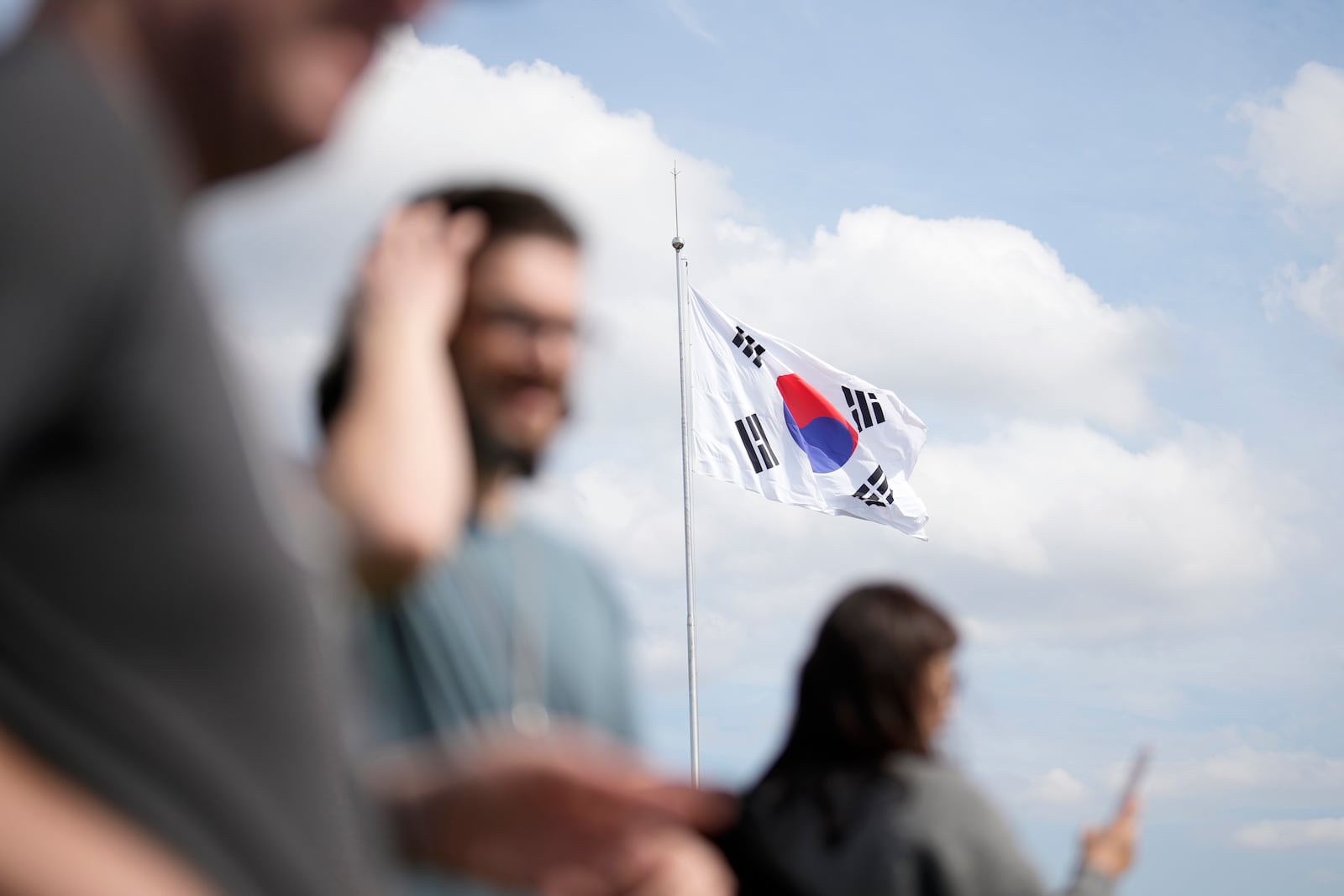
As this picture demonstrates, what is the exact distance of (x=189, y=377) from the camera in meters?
0.70

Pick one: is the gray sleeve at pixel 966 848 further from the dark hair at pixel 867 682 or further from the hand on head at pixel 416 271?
the hand on head at pixel 416 271

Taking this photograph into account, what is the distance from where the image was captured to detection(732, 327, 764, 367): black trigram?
40.4 ft

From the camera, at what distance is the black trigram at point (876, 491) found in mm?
12055

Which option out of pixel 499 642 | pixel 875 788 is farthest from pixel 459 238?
pixel 875 788

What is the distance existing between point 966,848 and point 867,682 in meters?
0.43

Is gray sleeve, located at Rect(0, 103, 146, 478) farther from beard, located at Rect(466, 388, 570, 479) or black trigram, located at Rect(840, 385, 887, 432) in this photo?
black trigram, located at Rect(840, 385, 887, 432)

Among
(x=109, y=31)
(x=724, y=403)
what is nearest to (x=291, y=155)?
(x=109, y=31)

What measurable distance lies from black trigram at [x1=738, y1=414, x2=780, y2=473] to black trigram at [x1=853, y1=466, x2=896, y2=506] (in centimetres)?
79

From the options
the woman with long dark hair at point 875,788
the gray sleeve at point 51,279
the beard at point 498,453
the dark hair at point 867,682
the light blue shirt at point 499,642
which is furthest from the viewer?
the dark hair at point 867,682

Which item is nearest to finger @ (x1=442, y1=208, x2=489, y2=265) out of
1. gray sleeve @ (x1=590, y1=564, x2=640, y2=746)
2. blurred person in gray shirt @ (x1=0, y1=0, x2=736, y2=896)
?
gray sleeve @ (x1=590, y1=564, x2=640, y2=746)

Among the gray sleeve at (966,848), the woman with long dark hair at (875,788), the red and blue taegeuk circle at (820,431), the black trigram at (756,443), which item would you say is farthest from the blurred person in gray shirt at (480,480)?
the red and blue taegeuk circle at (820,431)

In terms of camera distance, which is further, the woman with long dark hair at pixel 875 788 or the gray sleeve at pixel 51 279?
the woman with long dark hair at pixel 875 788

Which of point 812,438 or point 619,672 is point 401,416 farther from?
point 812,438

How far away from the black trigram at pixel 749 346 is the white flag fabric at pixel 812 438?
0.04 feet
